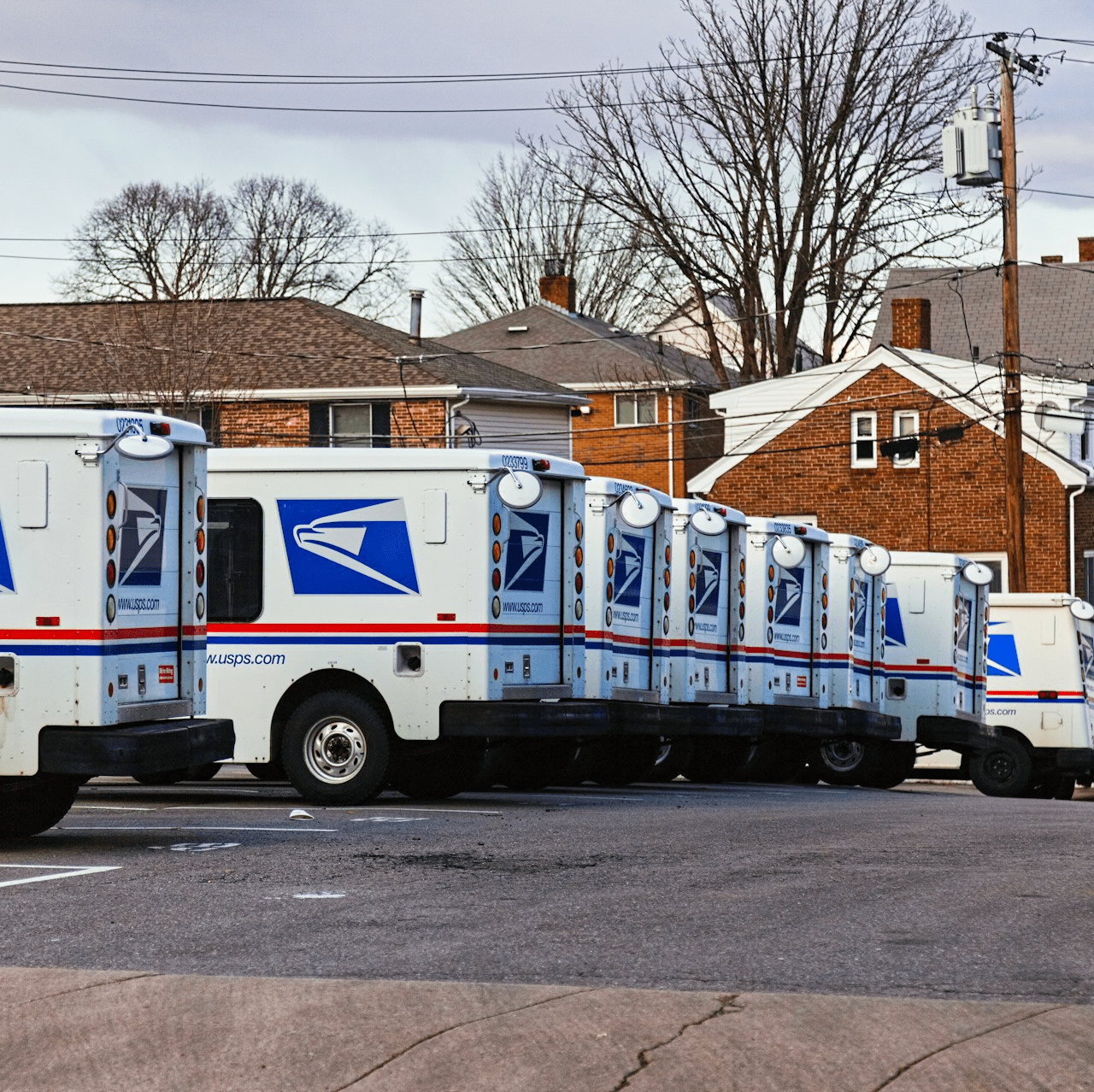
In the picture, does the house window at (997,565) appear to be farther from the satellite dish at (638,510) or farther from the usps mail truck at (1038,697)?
the satellite dish at (638,510)

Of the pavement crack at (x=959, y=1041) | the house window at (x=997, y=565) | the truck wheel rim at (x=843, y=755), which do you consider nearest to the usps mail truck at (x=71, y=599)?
the pavement crack at (x=959, y=1041)

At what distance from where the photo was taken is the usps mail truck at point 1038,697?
Result: 2539cm

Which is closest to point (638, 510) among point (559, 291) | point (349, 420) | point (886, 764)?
point (886, 764)

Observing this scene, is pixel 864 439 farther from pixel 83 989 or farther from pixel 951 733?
pixel 83 989

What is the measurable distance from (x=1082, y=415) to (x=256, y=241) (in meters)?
33.2

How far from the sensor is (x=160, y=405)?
3894cm

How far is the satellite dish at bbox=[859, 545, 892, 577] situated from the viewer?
907 inches

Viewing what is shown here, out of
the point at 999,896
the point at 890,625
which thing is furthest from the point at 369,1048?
the point at 890,625

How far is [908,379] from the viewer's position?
43.8 metres

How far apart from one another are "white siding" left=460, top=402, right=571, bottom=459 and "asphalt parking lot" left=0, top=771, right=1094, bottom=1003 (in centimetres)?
2794

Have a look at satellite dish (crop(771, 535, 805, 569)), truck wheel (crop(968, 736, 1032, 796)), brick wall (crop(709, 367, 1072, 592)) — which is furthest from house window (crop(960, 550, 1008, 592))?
satellite dish (crop(771, 535, 805, 569))

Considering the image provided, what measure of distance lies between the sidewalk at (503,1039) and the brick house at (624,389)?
149ft

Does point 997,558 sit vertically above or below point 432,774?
above

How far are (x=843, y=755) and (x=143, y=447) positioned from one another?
14.4 m
